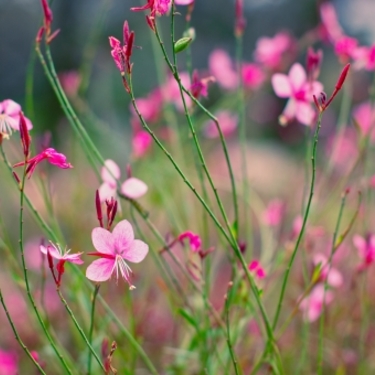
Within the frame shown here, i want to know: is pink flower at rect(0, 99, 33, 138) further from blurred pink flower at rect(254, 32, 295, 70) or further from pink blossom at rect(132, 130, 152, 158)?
blurred pink flower at rect(254, 32, 295, 70)

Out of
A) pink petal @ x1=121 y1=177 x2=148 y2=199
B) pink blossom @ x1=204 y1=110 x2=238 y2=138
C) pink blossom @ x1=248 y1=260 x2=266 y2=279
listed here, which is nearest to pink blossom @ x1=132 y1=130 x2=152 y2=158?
pink blossom @ x1=204 y1=110 x2=238 y2=138

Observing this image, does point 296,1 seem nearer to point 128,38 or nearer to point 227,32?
point 227,32

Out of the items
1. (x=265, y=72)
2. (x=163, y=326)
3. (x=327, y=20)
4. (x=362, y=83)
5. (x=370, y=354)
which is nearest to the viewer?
(x=327, y=20)

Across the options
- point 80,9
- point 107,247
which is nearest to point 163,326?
point 107,247

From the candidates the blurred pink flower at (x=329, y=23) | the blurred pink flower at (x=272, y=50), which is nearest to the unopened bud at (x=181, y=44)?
the blurred pink flower at (x=329, y=23)

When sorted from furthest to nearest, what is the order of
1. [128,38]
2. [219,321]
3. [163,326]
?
[163,326] → [219,321] → [128,38]

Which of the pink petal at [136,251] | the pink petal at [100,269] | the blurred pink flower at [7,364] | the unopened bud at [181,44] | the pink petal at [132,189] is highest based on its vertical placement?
the unopened bud at [181,44]

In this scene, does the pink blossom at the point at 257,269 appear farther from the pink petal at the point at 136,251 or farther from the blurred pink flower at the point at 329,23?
the blurred pink flower at the point at 329,23
